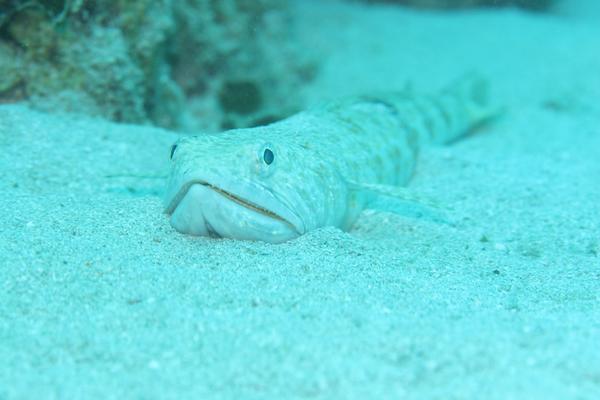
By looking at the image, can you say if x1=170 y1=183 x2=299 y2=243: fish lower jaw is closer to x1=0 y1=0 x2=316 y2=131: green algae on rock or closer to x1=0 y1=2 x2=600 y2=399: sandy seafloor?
x1=0 y1=2 x2=600 y2=399: sandy seafloor

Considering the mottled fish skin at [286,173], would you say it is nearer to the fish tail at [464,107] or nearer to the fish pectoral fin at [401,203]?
the fish pectoral fin at [401,203]

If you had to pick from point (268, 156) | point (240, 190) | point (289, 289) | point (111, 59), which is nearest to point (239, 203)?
point (240, 190)

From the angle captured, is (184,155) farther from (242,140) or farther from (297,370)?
(297,370)

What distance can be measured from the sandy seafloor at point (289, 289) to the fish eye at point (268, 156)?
19.2 inches

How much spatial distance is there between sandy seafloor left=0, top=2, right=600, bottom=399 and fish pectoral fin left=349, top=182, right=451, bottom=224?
4.2 inches

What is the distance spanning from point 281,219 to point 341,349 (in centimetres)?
116

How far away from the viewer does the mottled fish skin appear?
3.15 m

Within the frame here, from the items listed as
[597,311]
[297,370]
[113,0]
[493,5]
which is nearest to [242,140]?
[297,370]

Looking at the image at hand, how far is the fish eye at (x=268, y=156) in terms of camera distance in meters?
3.28

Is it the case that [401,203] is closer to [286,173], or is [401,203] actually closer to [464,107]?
[286,173]

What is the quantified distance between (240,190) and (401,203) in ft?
5.85

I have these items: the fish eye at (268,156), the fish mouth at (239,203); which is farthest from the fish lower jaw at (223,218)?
the fish eye at (268,156)

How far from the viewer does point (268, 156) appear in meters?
3.32

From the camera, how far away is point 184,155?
10.8 ft
